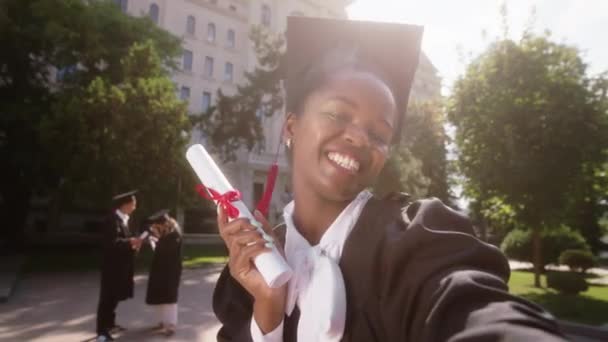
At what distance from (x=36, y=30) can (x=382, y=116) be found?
2003 centimetres

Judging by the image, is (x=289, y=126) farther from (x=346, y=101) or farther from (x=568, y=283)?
(x=568, y=283)

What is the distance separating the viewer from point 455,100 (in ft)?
38.3

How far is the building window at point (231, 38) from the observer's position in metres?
40.8

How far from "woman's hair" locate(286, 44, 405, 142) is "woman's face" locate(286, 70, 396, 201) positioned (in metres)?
0.05

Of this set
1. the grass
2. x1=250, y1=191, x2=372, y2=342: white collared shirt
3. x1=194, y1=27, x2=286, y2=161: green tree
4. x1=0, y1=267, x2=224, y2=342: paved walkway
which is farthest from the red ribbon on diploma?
x1=194, y1=27, x2=286, y2=161: green tree

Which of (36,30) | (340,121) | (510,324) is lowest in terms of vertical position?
(510,324)

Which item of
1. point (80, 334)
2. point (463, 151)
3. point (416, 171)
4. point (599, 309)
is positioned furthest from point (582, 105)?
point (80, 334)

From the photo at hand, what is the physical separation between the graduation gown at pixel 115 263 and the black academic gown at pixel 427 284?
6234 mm

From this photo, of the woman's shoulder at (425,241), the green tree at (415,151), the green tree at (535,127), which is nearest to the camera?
the woman's shoulder at (425,241)

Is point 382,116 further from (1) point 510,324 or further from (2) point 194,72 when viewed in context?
(2) point 194,72

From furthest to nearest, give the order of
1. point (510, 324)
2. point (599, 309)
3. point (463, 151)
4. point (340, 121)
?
point (463, 151) < point (599, 309) < point (340, 121) < point (510, 324)

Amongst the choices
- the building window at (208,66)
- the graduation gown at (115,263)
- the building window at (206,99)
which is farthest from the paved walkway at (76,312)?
the building window at (208,66)

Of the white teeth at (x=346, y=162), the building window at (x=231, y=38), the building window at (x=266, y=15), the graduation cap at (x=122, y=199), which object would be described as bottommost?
the graduation cap at (x=122, y=199)

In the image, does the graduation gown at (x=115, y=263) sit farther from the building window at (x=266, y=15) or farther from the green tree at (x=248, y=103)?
the building window at (x=266, y=15)
